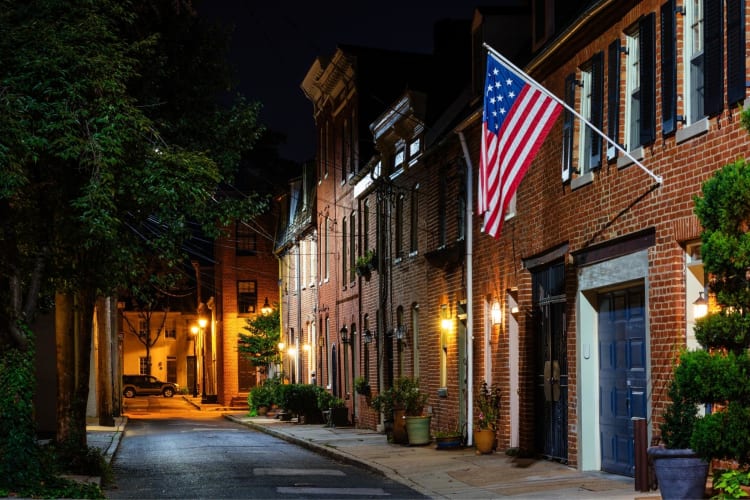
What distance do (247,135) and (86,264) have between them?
3.48m

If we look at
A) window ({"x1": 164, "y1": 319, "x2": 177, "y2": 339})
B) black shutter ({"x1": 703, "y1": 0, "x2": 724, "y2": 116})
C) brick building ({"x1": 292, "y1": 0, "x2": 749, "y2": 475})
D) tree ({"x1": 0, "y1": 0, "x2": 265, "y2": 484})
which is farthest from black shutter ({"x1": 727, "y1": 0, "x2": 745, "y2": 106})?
window ({"x1": 164, "y1": 319, "x2": 177, "y2": 339})

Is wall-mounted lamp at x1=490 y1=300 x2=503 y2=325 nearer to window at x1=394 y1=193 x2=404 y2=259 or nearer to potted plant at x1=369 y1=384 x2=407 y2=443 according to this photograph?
potted plant at x1=369 y1=384 x2=407 y2=443

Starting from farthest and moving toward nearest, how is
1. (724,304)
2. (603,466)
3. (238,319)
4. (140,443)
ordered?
(238,319) < (140,443) < (603,466) < (724,304)

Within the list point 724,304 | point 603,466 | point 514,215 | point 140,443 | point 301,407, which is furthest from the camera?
point 301,407

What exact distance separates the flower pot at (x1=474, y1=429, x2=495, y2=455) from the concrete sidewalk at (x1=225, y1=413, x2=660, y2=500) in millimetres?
225

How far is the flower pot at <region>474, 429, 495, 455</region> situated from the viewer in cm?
2069

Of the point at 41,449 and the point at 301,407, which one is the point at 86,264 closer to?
the point at 41,449

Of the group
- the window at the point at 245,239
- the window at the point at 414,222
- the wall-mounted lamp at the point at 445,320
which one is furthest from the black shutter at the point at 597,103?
the window at the point at 245,239

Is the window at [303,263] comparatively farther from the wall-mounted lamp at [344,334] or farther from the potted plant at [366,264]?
the potted plant at [366,264]

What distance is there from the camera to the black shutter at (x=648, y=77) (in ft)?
45.7

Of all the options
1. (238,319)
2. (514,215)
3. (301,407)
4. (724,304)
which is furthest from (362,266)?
(238,319)

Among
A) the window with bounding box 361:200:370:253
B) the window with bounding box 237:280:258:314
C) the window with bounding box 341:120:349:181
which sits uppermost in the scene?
the window with bounding box 341:120:349:181

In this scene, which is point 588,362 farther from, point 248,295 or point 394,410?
point 248,295

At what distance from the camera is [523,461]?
18484mm
